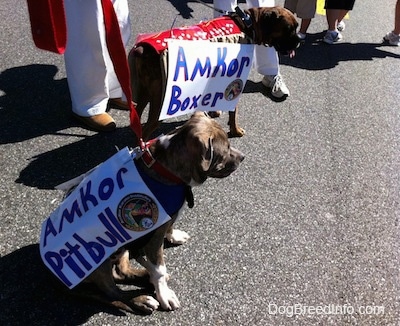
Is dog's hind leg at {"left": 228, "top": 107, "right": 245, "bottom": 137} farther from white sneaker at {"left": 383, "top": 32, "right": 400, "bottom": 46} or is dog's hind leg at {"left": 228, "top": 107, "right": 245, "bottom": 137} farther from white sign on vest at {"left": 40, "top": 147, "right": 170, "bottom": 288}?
white sneaker at {"left": 383, "top": 32, "right": 400, "bottom": 46}

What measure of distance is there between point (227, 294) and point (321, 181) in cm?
153

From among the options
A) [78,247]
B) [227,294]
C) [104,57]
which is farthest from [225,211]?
[104,57]

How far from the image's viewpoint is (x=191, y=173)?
235cm

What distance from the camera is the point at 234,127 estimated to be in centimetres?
416

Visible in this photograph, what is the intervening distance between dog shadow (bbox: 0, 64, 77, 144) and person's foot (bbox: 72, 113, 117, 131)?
6.7 inches

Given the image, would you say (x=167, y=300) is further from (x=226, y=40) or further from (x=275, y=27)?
(x=275, y=27)

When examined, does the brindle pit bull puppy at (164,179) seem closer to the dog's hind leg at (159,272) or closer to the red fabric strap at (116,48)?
the dog's hind leg at (159,272)

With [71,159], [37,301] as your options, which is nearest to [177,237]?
[37,301]

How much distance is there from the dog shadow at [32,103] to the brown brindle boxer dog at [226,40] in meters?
0.82

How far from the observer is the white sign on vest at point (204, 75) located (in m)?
3.27

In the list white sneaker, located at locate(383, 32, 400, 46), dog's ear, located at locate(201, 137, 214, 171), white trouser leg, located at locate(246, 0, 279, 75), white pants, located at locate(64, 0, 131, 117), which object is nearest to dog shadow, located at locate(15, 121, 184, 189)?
white pants, located at locate(64, 0, 131, 117)

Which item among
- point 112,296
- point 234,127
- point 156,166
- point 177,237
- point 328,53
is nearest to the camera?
point 156,166
